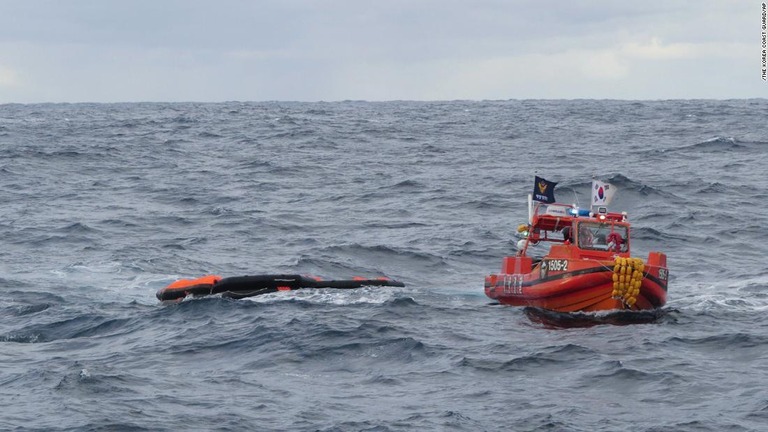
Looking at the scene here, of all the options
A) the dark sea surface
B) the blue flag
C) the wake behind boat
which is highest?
the blue flag

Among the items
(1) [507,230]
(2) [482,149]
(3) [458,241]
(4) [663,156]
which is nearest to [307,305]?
(3) [458,241]

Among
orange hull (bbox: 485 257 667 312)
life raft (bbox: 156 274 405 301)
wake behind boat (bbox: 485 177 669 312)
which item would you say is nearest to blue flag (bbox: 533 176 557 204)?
wake behind boat (bbox: 485 177 669 312)

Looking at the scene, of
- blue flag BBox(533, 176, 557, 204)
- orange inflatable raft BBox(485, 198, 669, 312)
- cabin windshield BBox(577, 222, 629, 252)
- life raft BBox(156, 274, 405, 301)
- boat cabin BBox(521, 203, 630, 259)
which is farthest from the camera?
life raft BBox(156, 274, 405, 301)

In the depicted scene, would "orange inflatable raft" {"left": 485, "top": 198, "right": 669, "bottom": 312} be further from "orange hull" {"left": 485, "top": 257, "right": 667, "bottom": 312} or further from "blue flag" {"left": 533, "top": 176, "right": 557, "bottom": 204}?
"blue flag" {"left": 533, "top": 176, "right": 557, "bottom": 204}

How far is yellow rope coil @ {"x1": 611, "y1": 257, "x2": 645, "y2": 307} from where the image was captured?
85.5 feet

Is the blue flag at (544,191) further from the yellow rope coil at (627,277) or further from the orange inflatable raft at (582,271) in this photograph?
the yellow rope coil at (627,277)

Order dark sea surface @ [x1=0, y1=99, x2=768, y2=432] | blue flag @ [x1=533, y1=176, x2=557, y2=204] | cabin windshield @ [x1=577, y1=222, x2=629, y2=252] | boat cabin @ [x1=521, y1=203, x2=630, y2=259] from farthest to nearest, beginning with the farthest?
blue flag @ [x1=533, y1=176, x2=557, y2=204], cabin windshield @ [x1=577, y1=222, x2=629, y2=252], boat cabin @ [x1=521, y1=203, x2=630, y2=259], dark sea surface @ [x1=0, y1=99, x2=768, y2=432]

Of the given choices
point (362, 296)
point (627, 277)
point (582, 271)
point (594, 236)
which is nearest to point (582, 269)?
point (582, 271)

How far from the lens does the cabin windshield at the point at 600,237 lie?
28531 millimetres

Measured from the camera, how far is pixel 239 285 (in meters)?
29.4

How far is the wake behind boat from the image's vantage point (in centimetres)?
2647

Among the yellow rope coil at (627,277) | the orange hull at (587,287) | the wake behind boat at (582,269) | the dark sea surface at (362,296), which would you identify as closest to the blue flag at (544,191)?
the wake behind boat at (582,269)

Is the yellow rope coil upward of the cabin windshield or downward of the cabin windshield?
downward

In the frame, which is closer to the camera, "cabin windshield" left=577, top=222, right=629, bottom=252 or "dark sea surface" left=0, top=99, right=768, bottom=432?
"dark sea surface" left=0, top=99, right=768, bottom=432
